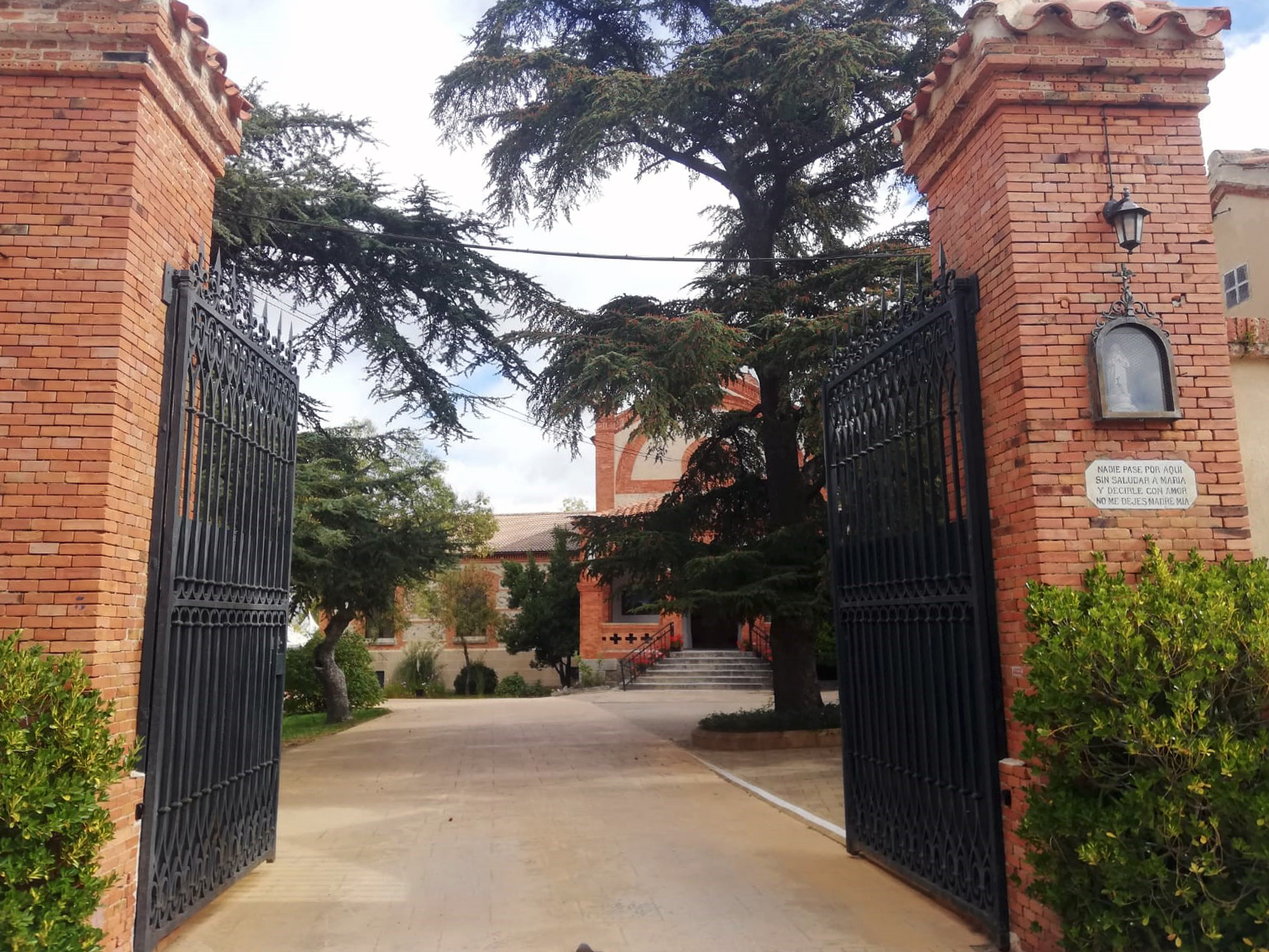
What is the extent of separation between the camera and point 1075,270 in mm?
5172

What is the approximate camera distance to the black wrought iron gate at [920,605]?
528 cm

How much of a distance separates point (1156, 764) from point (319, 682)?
21.7 metres

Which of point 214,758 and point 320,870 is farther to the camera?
point 320,870

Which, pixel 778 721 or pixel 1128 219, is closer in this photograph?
pixel 1128 219

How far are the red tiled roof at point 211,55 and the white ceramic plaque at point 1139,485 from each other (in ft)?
18.2

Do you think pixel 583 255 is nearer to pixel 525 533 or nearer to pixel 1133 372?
pixel 1133 372

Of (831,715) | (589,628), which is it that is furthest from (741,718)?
(589,628)

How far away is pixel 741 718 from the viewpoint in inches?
558

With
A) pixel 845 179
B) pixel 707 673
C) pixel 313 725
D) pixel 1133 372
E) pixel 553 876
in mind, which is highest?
pixel 845 179

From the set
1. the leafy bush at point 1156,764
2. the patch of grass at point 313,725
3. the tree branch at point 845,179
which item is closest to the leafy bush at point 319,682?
the patch of grass at point 313,725

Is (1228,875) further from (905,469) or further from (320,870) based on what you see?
(320,870)

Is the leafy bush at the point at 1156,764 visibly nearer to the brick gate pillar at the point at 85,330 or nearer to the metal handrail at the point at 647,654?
the brick gate pillar at the point at 85,330

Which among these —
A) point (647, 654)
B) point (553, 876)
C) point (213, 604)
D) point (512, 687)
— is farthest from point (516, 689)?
point (213, 604)

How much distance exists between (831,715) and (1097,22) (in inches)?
425
